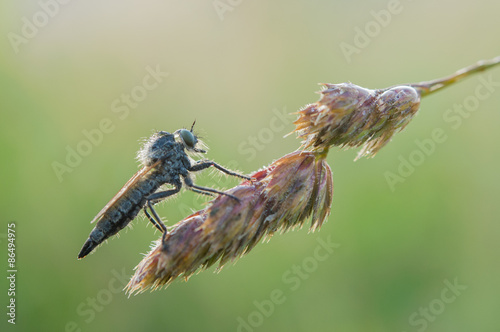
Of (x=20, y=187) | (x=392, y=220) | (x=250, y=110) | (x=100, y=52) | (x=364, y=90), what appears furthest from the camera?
(x=100, y=52)

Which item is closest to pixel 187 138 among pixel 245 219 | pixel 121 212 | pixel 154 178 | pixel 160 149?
pixel 160 149

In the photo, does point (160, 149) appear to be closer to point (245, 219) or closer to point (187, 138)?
point (187, 138)

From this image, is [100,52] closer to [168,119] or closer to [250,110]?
[168,119]

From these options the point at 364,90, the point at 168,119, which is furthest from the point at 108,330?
the point at 364,90

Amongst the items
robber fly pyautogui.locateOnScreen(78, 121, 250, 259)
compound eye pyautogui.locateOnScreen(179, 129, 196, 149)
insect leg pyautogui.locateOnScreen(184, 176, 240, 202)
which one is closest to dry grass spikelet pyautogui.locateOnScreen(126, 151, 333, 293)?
insect leg pyautogui.locateOnScreen(184, 176, 240, 202)

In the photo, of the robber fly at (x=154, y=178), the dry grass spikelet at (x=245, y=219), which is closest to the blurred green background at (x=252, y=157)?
the robber fly at (x=154, y=178)

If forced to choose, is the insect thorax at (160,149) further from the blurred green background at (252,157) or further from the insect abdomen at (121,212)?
the blurred green background at (252,157)
